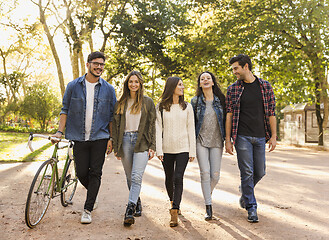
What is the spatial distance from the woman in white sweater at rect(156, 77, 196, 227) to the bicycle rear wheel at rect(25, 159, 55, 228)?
140 cm

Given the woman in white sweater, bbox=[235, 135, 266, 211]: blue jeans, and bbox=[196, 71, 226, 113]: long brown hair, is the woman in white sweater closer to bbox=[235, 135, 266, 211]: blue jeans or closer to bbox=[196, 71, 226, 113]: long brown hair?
bbox=[196, 71, 226, 113]: long brown hair

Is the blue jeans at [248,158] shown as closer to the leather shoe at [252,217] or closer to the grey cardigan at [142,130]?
the leather shoe at [252,217]

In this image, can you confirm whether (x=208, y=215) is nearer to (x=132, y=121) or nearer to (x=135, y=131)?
(x=135, y=131)

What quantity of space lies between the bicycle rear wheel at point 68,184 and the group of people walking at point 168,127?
1.07 feet

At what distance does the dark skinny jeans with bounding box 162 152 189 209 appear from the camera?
187 inches

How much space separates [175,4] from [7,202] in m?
15.4

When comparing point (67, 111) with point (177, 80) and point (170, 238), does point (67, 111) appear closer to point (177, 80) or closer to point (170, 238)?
point (177, 80)

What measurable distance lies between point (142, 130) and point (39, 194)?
1.49 m

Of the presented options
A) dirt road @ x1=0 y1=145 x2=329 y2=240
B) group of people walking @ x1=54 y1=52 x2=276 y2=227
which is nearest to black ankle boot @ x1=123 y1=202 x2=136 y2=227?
dirt road @ x1=0 y1=145 x2=329 y2=240

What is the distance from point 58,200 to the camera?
5.97 metres

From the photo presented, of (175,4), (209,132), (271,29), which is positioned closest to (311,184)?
(209,132)

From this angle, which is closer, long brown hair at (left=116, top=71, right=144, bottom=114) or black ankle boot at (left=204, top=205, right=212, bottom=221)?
black ankle boot at (left=204, top=205, right=212, bottom=221)

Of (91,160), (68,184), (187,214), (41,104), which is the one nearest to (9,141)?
(41,104)

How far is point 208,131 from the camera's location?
5.10 m
